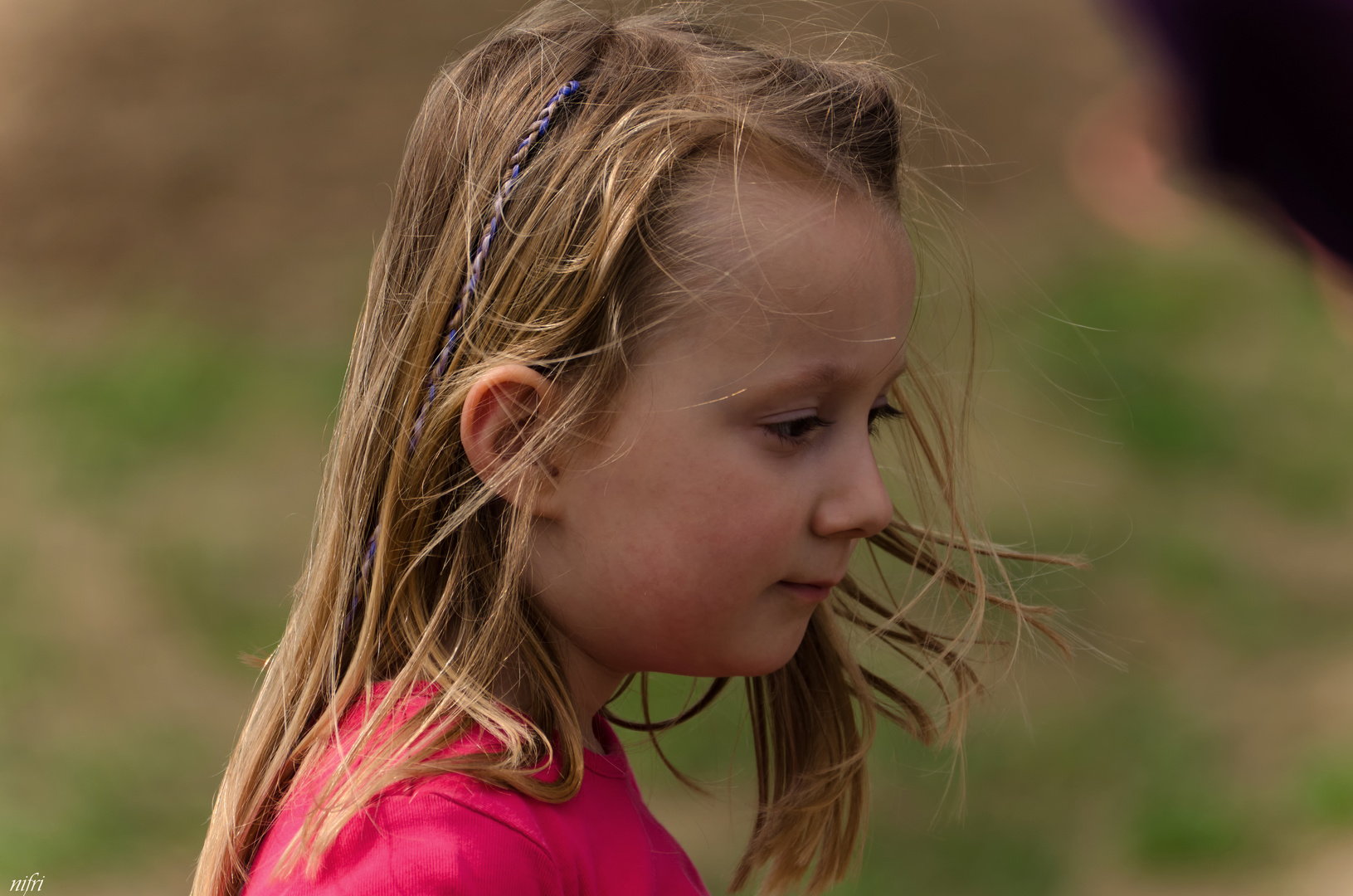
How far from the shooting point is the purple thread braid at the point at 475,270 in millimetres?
755

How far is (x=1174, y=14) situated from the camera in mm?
3350

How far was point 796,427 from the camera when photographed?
74 cm

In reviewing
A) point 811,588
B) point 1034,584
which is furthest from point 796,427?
point 1034,584

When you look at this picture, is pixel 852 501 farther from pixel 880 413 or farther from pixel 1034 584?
pixel 1034 584

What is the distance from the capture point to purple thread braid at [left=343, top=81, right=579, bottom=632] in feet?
2.48

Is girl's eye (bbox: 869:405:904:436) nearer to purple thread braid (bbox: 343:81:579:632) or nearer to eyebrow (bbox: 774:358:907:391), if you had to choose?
eyebrow (bbox: 774:358:907:391)

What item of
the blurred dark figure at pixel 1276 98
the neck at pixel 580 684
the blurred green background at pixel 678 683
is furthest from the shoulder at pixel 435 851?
the blurred dark figure at pixel 1276 98

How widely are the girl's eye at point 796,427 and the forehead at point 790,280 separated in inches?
1.4

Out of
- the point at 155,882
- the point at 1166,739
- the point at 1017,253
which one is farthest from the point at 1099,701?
the point at 155,882

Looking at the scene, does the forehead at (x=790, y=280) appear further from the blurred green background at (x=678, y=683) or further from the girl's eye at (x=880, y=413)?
the blurred green background at (x=678, y=683)

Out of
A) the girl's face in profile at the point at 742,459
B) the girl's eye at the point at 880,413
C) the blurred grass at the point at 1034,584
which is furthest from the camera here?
the blurred grass at the point at 1034,584

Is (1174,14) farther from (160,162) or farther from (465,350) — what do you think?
(465,350)

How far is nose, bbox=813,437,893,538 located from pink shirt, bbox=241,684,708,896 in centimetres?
22

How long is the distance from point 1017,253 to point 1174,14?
2.67 feet
